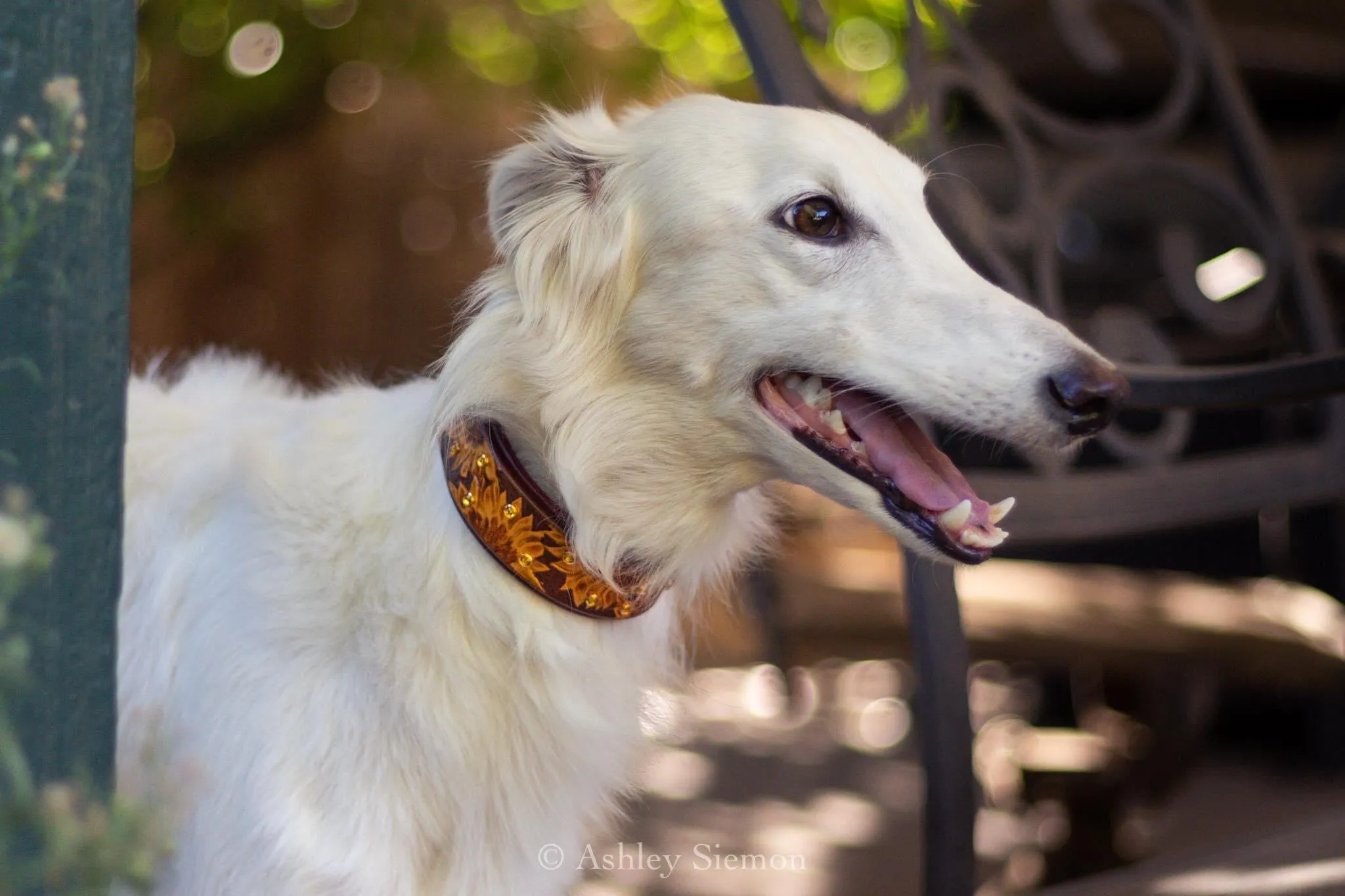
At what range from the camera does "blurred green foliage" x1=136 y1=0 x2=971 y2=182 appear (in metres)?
5.94

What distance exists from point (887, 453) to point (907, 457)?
3 centimetres

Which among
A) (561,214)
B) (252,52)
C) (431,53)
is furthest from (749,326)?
(431,53)

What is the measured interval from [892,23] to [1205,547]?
2.97m

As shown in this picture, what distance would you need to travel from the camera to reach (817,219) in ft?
5.26

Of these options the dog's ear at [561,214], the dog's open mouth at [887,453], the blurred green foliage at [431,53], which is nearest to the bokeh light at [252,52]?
the blurred green foliage at [431,53]

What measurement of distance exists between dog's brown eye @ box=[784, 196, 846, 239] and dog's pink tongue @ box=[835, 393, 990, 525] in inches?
8.2

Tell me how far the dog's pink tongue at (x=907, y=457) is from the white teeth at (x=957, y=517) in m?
0.03

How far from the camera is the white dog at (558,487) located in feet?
4.81

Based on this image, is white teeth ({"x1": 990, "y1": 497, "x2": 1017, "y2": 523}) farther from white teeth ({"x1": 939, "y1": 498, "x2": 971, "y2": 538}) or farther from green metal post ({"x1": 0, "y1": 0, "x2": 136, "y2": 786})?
green metal post ({"x1": 0, "y1": 0, "x2": 136, "y2": 786})

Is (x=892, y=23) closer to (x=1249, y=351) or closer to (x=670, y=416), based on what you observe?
(x=1249, y=351)

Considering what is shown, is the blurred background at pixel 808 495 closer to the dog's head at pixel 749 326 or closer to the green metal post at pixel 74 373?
the dog's head at pixel 749 326

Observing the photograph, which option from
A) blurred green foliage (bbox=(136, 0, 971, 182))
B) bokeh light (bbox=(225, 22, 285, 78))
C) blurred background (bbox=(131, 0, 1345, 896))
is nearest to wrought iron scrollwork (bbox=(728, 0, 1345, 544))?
blurred background (bbox=(131, 0, 1345, 896))

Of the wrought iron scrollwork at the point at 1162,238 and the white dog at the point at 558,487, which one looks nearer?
the white dog at the point at 558,487

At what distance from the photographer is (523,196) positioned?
5.57 feet
